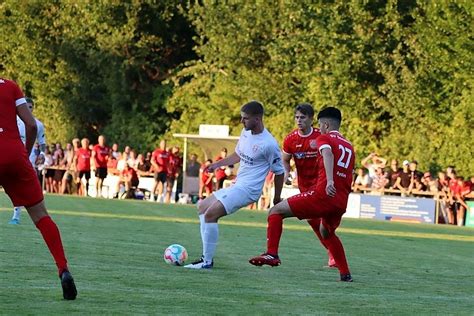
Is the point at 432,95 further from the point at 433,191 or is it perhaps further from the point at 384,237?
the point at 384,237

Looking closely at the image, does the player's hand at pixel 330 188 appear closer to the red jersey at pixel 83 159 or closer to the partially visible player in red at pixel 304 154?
the partially visible player in red at pixel 304 154

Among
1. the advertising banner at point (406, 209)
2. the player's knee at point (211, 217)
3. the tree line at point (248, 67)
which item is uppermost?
the tree line at point (248, 67)

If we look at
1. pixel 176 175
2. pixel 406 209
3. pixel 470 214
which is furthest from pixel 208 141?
pixel 470 214

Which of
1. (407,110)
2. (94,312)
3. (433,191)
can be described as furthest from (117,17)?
(94,312)

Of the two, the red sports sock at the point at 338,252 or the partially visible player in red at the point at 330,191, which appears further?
the red sports sock at the point at 338,252

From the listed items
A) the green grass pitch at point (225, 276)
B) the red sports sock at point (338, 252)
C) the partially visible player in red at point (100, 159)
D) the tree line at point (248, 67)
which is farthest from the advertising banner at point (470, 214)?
the red sports sock at point (338, 252)

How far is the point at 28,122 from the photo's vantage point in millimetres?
10586

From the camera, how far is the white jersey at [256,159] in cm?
1452

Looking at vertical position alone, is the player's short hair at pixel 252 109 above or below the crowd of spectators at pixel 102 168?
above

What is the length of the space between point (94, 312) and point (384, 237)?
16406mm

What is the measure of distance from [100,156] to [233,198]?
27.3m

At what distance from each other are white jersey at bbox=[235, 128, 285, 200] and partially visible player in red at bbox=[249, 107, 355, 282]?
1.02 m

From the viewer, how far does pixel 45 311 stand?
9.43 meters

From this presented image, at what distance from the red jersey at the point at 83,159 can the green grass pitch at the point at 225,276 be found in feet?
57.5
